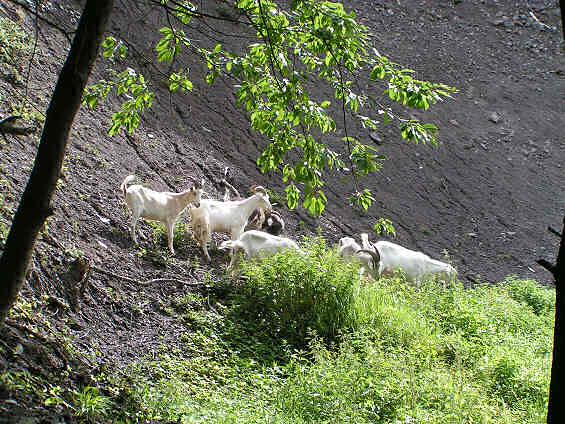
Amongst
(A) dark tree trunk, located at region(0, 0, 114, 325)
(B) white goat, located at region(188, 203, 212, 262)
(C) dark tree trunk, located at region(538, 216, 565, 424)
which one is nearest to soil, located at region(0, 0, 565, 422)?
(B) white goat, located at region(188, 203, 212, 262)

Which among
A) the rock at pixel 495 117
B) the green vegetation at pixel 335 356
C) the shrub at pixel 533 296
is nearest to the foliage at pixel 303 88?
the green vegetation at pixel 335 356

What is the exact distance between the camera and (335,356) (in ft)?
22.7

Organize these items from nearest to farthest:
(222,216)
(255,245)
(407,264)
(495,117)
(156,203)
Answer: (156,203) → (255,245) → (222,216) → (407,264) → (495,117)

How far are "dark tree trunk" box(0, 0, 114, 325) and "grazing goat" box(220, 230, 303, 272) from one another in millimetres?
5575

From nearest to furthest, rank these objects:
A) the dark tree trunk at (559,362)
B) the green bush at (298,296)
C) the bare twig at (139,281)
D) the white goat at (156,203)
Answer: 1. the dark tree trunk at (559,362)
2. the bare twig at (139,281)
3. the green bush at (298,296)
4. the white goat at (156,203)

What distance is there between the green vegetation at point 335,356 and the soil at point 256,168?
52 centimetres

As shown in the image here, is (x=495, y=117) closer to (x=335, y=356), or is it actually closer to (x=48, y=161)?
(x=335, y=356)

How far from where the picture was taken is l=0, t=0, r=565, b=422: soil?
633 cm

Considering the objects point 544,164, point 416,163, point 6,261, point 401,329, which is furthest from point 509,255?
point 6,261

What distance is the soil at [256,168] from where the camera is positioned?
6.33 metres

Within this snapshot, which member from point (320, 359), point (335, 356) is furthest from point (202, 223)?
point (320, 359)

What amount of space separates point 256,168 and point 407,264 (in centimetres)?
409

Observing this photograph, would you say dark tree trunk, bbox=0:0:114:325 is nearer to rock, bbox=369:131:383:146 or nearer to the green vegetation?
the green vegetation

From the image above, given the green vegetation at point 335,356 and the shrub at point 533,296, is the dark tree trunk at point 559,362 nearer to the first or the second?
the green vegetation at point 335,356
